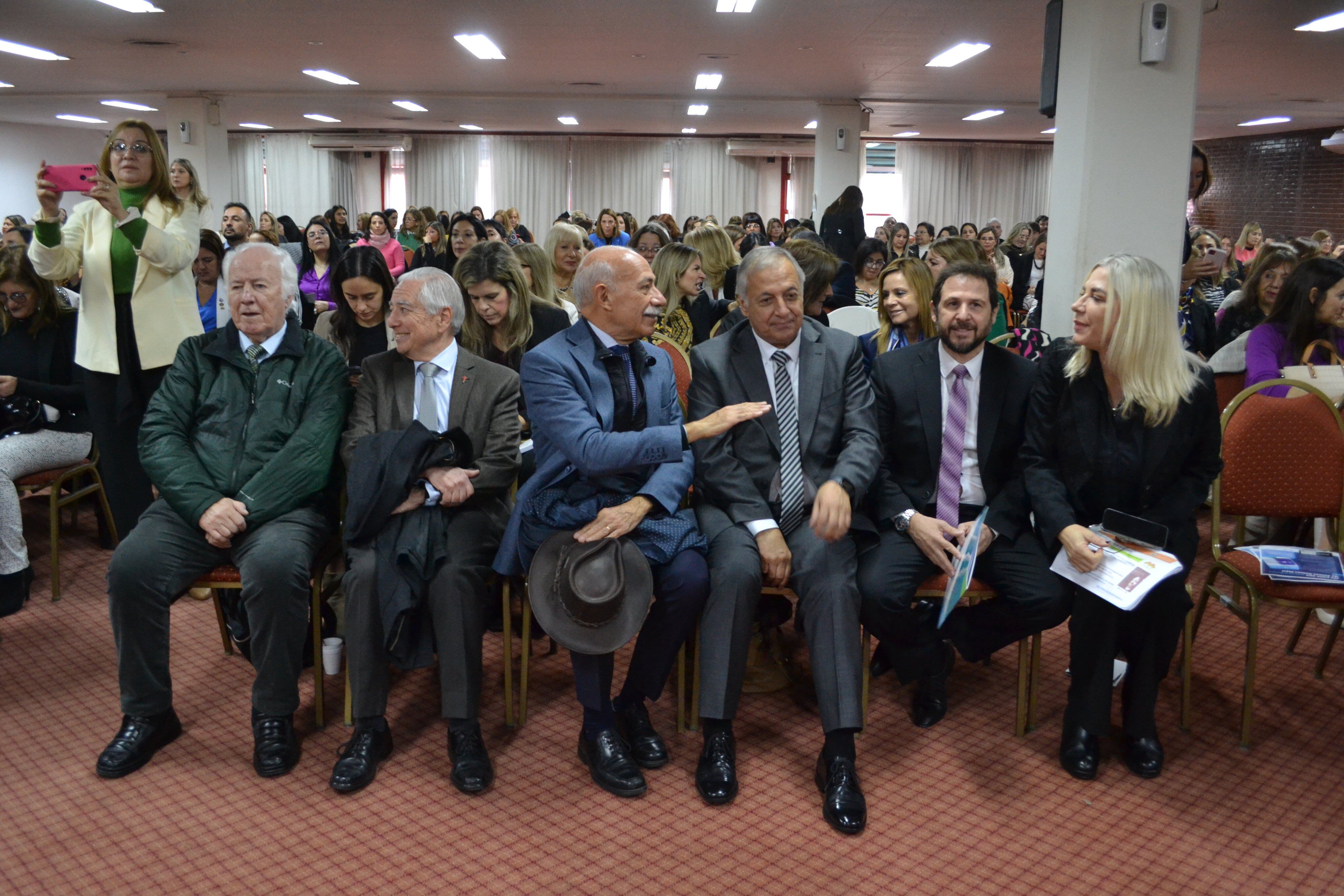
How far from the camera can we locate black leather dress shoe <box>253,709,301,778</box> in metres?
2.69

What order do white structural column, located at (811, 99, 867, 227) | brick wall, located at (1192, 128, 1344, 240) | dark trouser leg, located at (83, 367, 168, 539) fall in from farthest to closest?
brick wall, located at (1192, 128, 1344, 240)
white structural column, located at (811, 99, 867, 227)
dark trouser leg, located at (83, 367, 168, 539)

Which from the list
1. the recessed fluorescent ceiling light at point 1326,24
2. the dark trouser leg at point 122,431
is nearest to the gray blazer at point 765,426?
the dark trouser leg at point 122,431

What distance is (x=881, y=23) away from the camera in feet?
25.3

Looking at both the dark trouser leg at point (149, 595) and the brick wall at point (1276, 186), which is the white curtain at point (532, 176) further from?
the dark trouser leg at point (149, 595)

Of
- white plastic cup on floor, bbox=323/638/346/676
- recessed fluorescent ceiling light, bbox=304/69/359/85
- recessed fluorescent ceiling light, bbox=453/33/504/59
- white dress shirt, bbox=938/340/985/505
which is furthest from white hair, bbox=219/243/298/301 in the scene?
recessed fluorescent ceiling light, bbox=304/69/359/85

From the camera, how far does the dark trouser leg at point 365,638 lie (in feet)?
8.80

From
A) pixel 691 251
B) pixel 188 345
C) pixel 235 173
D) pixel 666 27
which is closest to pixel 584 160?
pixel 235 173

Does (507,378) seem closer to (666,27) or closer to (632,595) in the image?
(632,595)

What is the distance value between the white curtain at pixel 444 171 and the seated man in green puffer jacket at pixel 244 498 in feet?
57.4

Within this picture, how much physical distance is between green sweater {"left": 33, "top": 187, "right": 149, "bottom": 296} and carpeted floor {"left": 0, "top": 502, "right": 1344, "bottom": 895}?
142cm

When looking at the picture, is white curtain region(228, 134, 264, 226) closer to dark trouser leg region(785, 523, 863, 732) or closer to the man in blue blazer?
the man in blue blazer

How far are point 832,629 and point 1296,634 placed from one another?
6.44 ft

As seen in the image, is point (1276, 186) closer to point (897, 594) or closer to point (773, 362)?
point (773, 362)

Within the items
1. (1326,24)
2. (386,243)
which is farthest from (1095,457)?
(386,243)
